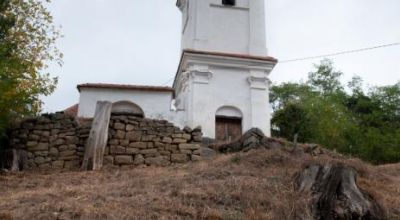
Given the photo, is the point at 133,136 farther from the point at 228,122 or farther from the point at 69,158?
the point at 228,122

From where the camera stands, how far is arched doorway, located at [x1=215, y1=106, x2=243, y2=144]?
1849 centimetres

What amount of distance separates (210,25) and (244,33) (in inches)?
53.5

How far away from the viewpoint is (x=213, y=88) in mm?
18844

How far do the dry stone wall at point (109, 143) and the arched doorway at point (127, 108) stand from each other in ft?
16.4

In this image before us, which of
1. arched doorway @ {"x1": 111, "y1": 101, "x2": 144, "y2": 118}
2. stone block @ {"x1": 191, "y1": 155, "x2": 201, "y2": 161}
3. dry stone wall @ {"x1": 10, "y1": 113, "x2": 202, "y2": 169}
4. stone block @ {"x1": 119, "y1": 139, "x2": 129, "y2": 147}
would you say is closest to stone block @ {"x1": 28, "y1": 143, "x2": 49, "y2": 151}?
dry stone wall @ {"x1": 10, "y1": 113, "x2": 202, "y2": 169}

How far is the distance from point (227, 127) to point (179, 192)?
A: 10091mm

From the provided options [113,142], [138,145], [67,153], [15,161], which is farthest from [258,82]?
[15,161]

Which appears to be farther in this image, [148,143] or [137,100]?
[137,100]

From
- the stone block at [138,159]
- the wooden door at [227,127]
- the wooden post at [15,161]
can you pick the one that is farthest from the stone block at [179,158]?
the wooden door at [227,127]

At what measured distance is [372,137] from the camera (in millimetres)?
23031

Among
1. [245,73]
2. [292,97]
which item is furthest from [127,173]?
[292,97]

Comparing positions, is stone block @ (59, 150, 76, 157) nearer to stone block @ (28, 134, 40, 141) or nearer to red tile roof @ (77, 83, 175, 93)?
stone block @ (28, 134, 40, 141)

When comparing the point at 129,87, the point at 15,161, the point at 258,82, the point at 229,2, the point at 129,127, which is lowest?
the point at 15,161

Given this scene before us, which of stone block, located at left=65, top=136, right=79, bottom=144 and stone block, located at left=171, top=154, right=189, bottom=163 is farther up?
stone block, located at left=65, top=136, right=79, bottom=144
